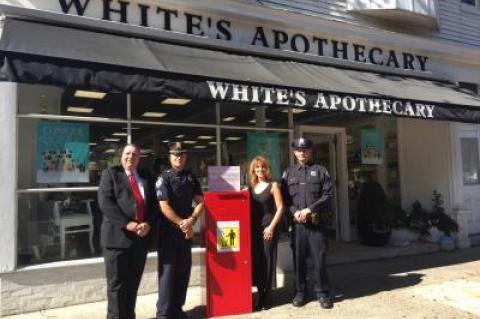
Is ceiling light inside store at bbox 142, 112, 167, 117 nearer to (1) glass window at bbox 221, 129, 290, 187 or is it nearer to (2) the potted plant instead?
(1) glass window at bbox 221, 129, 290, 187

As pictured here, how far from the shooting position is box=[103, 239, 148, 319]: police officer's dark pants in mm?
4691

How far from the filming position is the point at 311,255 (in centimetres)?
600

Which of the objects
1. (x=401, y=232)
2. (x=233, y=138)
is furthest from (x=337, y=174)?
Result: (x=233, y=138)

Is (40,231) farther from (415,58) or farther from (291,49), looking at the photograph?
(415,58)

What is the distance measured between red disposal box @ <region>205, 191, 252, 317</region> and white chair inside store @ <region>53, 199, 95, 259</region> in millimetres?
1871

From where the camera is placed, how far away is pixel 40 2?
19.7 feet

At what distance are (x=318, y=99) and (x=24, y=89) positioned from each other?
12.3 feet

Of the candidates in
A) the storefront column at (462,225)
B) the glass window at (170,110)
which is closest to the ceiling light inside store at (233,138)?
the glass window at (170,110)

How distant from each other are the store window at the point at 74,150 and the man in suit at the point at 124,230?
1038 mm

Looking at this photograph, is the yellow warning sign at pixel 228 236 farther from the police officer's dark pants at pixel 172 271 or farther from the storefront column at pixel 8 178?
the storefront column at pixel 8 178

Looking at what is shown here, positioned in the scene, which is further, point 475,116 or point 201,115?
point 475,116

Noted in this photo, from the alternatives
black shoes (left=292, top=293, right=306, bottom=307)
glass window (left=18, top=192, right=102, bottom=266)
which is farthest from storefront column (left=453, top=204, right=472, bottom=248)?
glass window (left=18, top=192, right=102, bottom=266)

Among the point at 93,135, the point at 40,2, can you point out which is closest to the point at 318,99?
the point at 93,135

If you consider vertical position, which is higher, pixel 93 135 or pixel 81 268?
pixel 93 135
